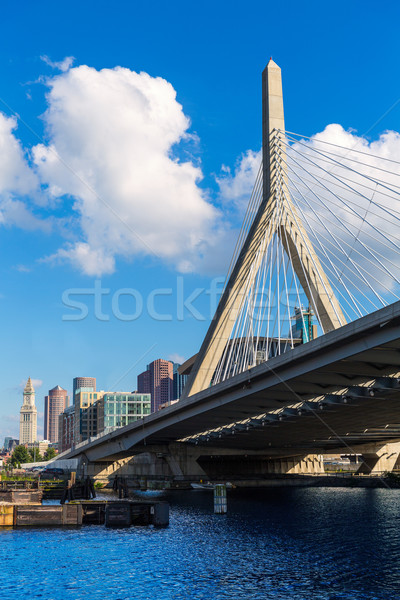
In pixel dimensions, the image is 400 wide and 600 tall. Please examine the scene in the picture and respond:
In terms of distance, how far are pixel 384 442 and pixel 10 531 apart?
74.7 m

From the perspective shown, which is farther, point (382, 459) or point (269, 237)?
point (382, 459)

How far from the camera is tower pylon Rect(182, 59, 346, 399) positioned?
49844mm

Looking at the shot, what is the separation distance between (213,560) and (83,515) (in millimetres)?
16926

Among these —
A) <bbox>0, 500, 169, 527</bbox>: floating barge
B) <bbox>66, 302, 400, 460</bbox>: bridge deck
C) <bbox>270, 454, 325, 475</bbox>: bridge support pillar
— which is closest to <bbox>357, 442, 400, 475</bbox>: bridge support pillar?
<bbox>270, 454, 325, 475</bbox>: bridge support pillar

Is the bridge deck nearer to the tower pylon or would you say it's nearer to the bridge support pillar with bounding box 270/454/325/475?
the tower pylon

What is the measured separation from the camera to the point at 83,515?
4447 centimetres

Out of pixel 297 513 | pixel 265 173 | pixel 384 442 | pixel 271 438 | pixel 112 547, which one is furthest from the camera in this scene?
pixel 384 442

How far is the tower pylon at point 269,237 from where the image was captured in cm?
4984

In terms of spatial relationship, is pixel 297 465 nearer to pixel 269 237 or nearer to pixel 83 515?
pixel 269 237

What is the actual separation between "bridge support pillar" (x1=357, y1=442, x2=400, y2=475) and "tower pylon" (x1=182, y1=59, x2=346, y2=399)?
54.9 m

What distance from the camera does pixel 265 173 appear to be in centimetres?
5612

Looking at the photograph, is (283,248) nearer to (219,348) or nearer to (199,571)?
(219,348)

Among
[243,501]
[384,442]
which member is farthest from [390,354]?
[384,442]

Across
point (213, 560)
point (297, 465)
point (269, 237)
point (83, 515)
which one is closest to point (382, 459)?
point (297, 465)
